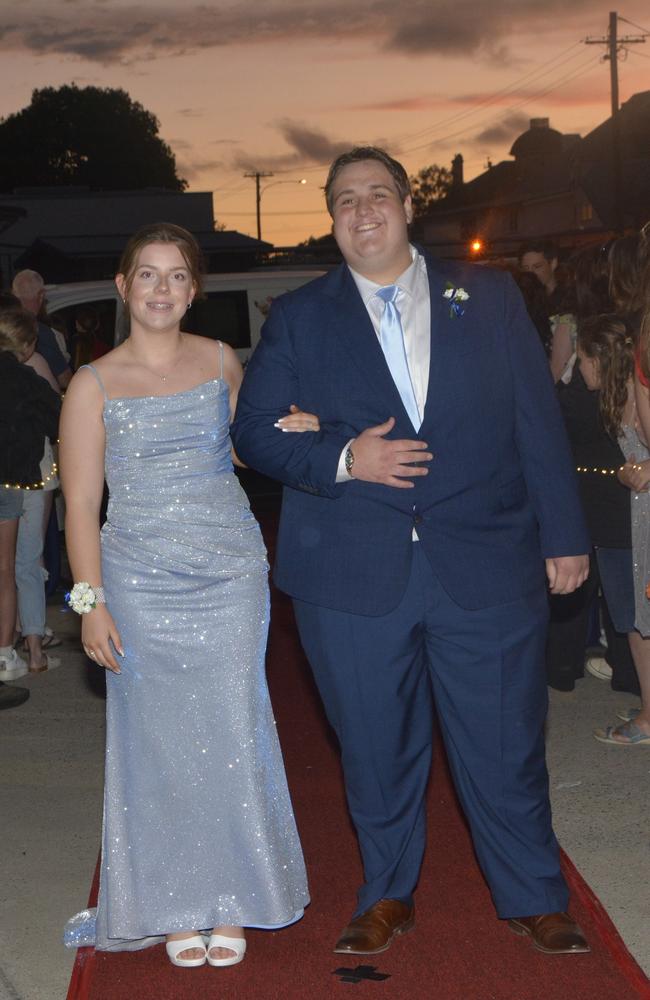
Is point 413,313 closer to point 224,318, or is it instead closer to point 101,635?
point 101,635

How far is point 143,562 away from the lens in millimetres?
4242

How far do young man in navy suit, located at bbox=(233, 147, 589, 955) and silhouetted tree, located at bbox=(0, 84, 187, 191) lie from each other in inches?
3597

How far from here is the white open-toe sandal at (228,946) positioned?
13.9 feet

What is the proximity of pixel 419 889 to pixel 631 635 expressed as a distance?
78.3 inches

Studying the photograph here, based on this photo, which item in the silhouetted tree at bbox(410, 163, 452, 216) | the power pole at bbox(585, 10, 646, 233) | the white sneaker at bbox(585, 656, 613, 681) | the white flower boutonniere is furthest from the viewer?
the silhouetted tree at bbox(410, 163, 452, 216)

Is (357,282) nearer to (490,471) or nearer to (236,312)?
(490,471)

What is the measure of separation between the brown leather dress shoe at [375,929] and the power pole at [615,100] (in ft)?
79.1

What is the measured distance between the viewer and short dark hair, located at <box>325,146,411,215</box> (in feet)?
13.7

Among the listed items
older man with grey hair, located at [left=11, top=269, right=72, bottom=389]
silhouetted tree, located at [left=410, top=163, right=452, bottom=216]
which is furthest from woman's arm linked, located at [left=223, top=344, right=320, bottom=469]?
silhouetted tree, located at [left=410, top=163, right=452, bottom=216]

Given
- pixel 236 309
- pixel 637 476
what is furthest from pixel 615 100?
pixel 637 476

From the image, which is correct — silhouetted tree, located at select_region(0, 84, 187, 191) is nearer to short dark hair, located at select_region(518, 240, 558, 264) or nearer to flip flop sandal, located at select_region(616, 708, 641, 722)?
short dark hair, located at select_region(518, 240, 558, 264)

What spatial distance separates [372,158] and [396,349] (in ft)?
1.98

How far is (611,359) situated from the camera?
19.8 feet

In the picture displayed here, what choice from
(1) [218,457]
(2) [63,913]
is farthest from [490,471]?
(2) [63,913]
